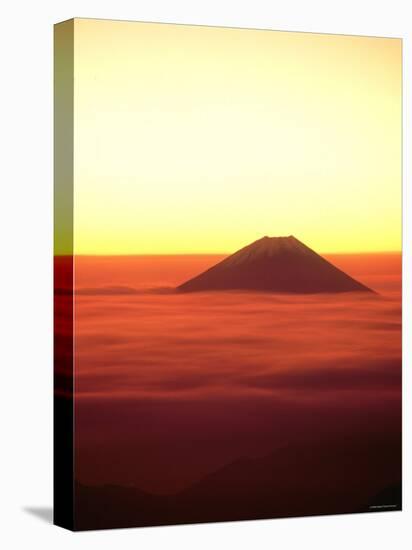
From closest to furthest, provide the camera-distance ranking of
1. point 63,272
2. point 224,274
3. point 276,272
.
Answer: point 63,272 → point 224,274 → point 276,272

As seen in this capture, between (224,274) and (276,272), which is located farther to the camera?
(276,272)

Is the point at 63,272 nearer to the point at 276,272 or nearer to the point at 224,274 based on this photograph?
the point at 224,274

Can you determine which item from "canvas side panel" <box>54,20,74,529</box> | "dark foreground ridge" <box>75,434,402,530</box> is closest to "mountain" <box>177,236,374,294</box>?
"canvas side panel" <box>54,20,74,529</box>

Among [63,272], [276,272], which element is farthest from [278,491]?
[63,272]

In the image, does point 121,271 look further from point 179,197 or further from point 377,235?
point 377,235

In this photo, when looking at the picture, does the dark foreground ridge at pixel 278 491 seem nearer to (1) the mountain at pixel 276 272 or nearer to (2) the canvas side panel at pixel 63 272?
(2) the canvas side panel at pixel 63 272

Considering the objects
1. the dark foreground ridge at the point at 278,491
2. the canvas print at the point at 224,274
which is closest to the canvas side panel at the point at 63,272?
the canvas print at the point at 224,274

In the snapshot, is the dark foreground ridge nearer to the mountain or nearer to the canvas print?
the canvas print

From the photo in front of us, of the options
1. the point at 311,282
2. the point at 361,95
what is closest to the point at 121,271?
the point at 311,282
